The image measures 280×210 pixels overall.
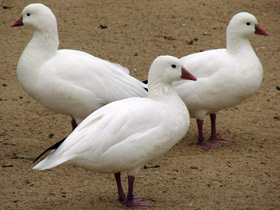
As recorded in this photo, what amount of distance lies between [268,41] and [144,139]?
19.4 feet

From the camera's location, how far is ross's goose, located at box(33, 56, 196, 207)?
186 inches

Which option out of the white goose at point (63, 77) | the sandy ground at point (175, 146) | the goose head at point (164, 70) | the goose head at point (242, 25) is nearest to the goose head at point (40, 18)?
the white goose at point (63, 77)

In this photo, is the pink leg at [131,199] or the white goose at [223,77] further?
the white goose at [223,77]

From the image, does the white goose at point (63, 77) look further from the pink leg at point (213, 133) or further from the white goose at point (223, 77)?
the pink leg at point (213, 133)

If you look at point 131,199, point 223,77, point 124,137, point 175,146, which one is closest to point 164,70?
point 124,137

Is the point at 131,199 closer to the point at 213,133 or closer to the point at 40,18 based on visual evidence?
the point at 213,133

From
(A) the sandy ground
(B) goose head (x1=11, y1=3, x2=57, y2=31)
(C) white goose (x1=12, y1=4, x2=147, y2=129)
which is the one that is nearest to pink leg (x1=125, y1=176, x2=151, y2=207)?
(A) the sandy ground

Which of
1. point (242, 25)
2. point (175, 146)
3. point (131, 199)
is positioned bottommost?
point (175, 146)

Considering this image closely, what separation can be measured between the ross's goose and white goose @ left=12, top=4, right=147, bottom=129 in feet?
3.48

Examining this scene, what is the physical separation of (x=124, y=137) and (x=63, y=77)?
1.51 meters

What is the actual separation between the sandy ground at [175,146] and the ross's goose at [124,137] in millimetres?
524

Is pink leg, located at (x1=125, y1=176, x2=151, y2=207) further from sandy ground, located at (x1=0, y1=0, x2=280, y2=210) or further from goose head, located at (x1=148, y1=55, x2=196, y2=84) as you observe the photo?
goose head, located at (x1=148, y1=55, x2=196, y2=84)

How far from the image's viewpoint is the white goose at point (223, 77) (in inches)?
254

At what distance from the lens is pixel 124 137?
4.79 m
